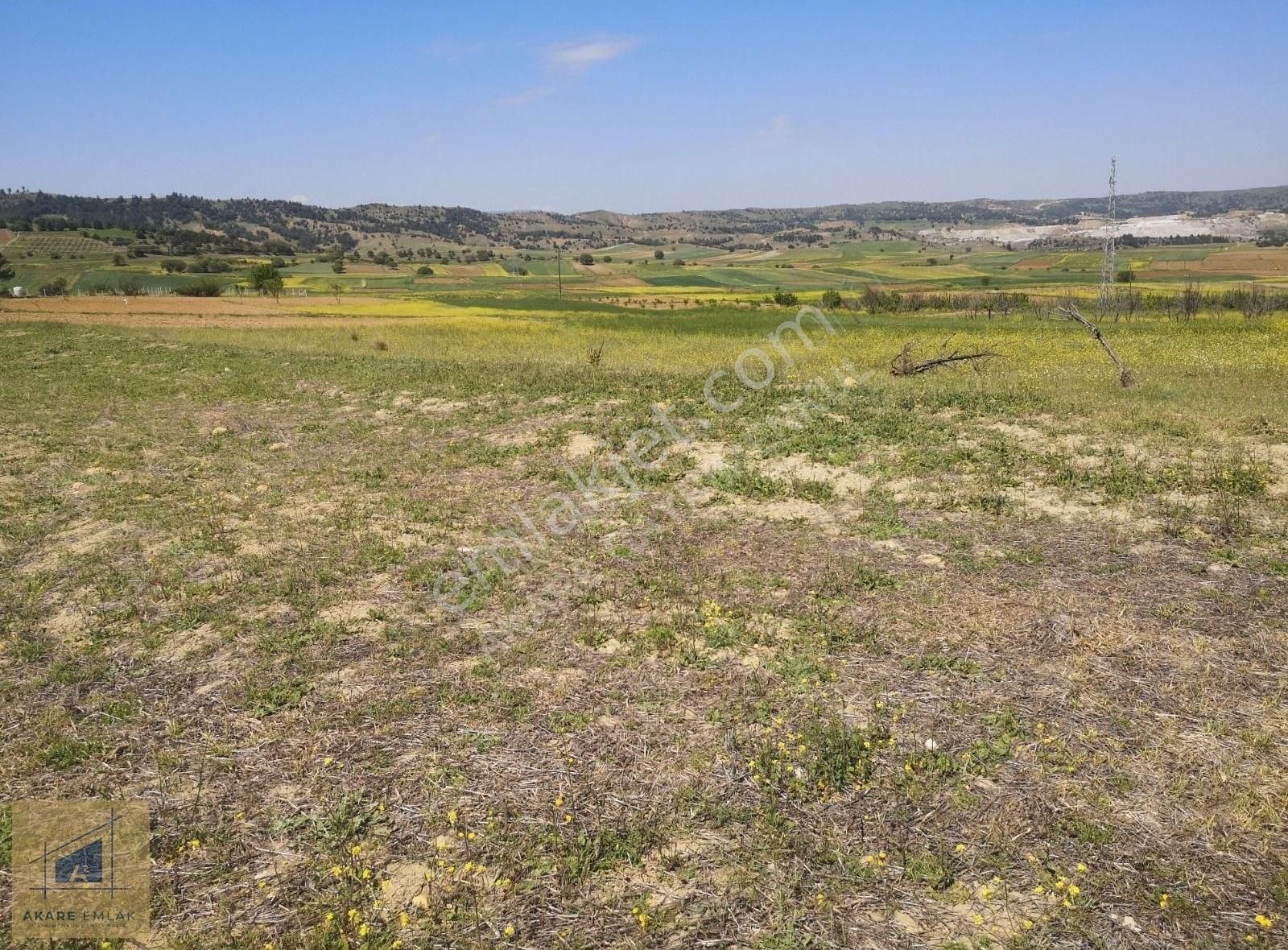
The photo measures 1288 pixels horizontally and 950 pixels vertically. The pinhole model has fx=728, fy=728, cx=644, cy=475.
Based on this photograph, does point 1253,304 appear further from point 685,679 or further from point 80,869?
point 80,869

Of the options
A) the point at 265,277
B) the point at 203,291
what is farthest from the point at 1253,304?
the point at 203,291

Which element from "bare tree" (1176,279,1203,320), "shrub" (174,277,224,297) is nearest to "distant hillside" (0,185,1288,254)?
"shrub" (174,277,224,297)

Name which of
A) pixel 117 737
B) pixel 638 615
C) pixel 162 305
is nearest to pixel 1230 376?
pixel 638 615

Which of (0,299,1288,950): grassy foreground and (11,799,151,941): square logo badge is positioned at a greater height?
(0,299,1288,950): grassy foreground

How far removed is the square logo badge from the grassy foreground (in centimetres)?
16

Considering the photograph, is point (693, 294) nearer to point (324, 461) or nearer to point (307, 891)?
point (324, 461)

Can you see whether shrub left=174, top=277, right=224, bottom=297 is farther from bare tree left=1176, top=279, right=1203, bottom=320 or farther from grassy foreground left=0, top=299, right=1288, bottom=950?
bare tree left=1176, top=279, right=1203, bottom=320

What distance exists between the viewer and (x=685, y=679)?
617 centimetres

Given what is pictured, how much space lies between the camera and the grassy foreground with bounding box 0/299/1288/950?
4.08m

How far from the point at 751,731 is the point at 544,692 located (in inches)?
68.8

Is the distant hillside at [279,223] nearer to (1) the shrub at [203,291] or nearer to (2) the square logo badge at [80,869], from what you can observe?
(1) the shrub at [203,291]

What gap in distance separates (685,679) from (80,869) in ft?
13.7

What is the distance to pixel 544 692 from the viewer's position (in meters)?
6.07

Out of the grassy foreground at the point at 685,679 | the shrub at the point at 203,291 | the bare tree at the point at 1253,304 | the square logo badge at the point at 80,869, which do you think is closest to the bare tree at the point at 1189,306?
the bare tree at the point at 1253,304
